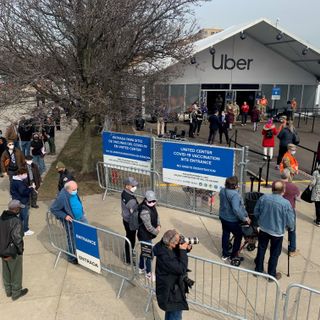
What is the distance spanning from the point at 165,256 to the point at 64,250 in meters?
2.97

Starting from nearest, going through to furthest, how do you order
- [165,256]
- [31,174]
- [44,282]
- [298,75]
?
[165,256] < [44,282] < [31,174] < [298,75]

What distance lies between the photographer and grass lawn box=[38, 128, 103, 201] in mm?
9719

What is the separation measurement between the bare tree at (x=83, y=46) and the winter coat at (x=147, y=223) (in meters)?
4.41

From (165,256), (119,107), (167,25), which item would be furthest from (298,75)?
(165,256)

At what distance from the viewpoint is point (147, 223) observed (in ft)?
17.0

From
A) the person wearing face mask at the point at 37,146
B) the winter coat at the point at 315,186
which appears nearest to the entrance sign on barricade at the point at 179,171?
the winter coat at the point at 315,186

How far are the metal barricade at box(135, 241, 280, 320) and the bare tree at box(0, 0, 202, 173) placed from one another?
511cm

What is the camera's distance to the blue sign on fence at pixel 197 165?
7351 millimetres

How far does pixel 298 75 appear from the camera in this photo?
2488 centimetres

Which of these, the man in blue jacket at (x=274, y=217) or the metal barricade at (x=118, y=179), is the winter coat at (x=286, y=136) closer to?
the metal barricade at (x=118, y=179)

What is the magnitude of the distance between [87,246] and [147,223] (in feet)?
3.51

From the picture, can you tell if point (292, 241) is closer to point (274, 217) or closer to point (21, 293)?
point (274, 217)

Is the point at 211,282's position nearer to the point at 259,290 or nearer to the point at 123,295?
the point at 259,290

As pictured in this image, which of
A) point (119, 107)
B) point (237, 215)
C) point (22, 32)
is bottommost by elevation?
point (237, 215)
